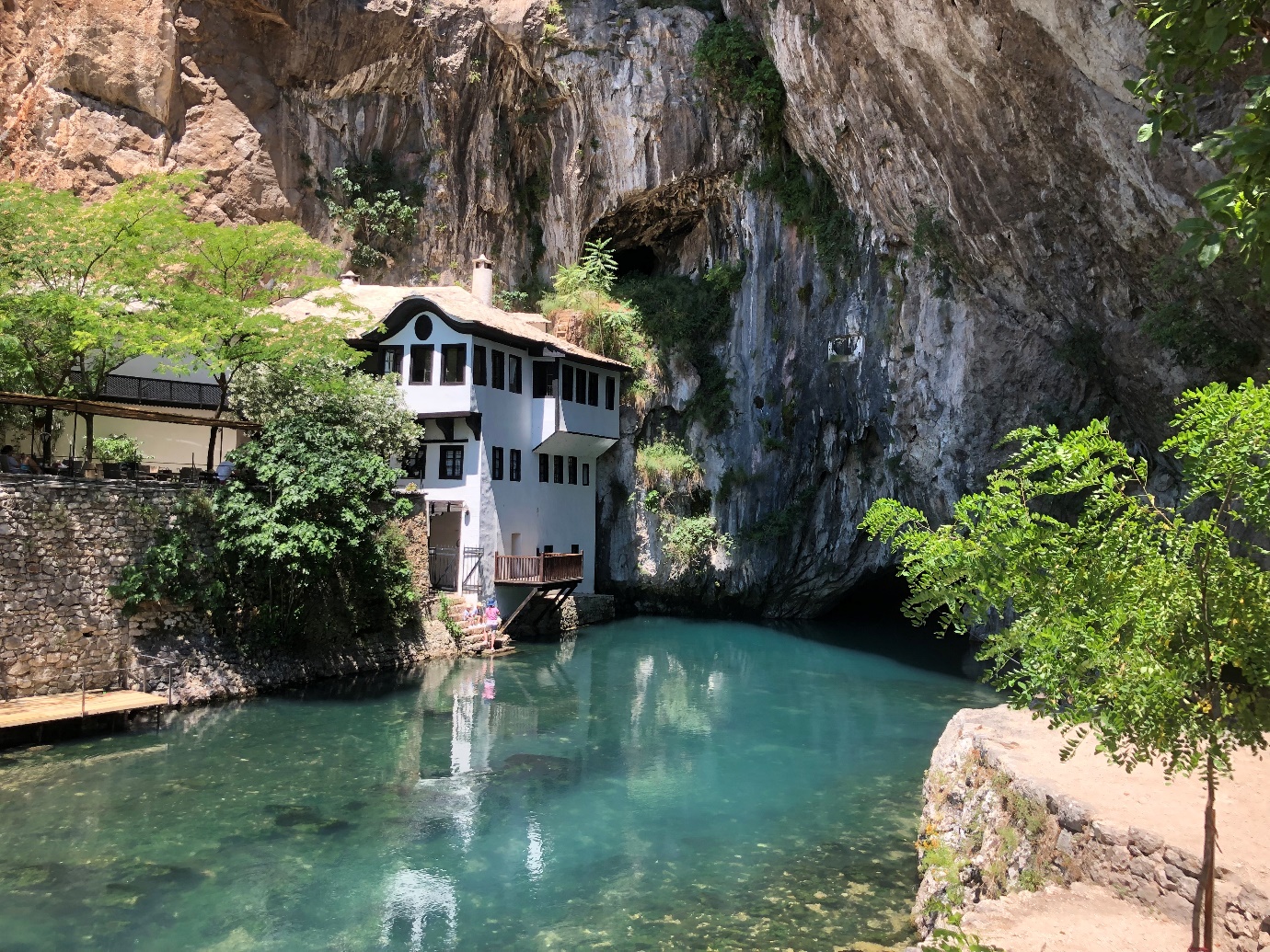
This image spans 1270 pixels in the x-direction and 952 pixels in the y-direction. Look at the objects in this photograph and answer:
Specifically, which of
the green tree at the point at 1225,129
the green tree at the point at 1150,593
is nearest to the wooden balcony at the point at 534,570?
the green tree at the point at 1150,593

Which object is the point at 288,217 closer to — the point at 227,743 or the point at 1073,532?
the point at 227,743

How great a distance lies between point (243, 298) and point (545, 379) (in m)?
11.2

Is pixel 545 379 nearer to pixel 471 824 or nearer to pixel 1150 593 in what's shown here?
pixel 471 824

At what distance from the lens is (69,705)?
1605 centimetres

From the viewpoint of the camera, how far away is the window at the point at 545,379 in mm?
30812

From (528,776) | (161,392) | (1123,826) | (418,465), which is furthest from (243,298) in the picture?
(1123,826)

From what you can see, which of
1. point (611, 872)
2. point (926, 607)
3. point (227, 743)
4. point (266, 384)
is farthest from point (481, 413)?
point (926, 607)

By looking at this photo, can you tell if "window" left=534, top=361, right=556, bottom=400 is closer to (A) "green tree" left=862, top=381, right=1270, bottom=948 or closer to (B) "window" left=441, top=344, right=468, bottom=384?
(B) "window" left=441, top=344, right=468, bottom=384

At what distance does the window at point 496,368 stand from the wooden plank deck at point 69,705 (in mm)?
14089

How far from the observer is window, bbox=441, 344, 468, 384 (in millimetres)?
27938

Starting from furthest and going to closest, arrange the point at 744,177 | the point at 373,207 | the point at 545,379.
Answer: the point at 373,207
the point at 744,177
the point at 545,379

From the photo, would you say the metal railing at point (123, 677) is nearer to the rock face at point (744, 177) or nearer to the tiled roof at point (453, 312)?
the tiled roof at point (453, 312)

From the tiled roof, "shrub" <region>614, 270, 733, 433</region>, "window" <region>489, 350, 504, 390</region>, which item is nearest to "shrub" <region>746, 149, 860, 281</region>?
"shrub" <region>614, 270, 733, 433</region>

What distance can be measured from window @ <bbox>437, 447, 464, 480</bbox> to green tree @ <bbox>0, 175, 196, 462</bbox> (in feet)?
32.7
